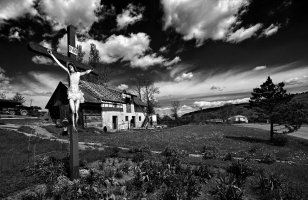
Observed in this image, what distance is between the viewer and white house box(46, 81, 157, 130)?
25.2 meters

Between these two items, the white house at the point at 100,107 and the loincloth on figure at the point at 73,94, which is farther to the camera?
the white house at the point at 100,107

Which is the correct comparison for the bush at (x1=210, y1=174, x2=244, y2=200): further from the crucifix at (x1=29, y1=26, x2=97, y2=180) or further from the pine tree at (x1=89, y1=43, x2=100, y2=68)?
the pine tree at (x1=89, y1=43, x2=100, y2=68)

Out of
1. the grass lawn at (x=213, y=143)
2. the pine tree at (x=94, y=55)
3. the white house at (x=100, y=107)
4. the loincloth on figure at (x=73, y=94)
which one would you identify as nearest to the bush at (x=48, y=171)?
the loincloth on figure at (x=73, y=94)

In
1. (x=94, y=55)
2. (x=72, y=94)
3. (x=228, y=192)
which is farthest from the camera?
(x=94, y=55)

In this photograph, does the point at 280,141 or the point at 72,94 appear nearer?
the point at 72,94

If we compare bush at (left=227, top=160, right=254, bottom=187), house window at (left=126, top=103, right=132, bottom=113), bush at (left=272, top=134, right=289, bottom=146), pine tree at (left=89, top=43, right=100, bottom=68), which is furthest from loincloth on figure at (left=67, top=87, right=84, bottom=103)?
pine tree at (left=89, top=43, right=100, bottom=68)

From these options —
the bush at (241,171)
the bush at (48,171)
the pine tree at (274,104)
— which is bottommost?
the bush at (241,171)

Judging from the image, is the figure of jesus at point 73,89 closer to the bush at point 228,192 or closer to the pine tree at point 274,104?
the bush at point 228,192

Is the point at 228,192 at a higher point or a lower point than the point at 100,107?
lower

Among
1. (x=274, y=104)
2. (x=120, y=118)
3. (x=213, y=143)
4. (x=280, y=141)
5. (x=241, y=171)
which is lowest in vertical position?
(x=280, y=141)

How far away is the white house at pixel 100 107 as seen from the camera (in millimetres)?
25203

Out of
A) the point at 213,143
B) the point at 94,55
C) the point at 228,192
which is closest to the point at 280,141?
the point at 213,143

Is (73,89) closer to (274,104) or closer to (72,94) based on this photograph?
(72,94)

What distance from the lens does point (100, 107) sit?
27859 mm
